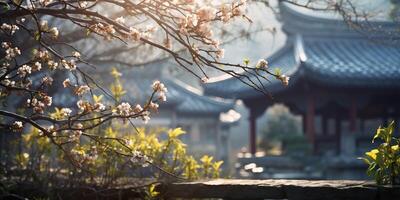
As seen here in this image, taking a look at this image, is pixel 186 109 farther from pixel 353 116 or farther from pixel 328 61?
pixel 353 116

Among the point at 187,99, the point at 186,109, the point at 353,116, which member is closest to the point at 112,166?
the point at 353,116

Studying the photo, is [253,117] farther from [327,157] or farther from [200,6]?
[200,6]

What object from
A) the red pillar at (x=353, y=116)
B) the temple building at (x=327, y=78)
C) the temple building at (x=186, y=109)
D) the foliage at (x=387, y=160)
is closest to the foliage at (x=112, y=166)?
the foliage at (x=387, y=160)

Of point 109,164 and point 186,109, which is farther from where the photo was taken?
point 186,109

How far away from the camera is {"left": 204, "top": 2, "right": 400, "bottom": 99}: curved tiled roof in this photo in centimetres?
1494

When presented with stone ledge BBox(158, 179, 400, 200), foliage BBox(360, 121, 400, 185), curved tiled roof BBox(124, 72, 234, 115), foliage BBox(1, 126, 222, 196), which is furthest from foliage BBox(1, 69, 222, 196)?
curved tiled roof BBox(124, 72, 234, 115)

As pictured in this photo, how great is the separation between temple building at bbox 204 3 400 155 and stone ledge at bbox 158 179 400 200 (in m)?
9.47

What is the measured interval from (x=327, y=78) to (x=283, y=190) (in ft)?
33.4

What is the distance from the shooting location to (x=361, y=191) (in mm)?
4512

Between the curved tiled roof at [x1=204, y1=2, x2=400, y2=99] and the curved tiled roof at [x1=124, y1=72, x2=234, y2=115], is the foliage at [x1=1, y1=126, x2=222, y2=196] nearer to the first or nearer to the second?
the curved tiled roof at [x1=204, y1=2, x2=400, y2=99]

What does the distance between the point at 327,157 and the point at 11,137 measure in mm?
8807

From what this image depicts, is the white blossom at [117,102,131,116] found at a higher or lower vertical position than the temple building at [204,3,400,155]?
lower

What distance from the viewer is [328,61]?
1611 cm

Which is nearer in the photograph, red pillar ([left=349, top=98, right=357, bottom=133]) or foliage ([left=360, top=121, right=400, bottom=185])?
foliage ([left=360, top=121, right=400, bottom=185])
